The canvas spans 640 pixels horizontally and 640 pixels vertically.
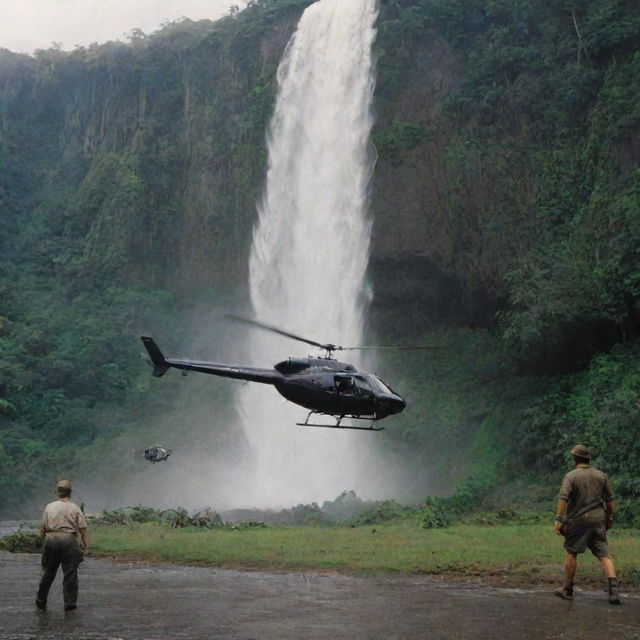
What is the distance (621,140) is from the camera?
28.2 metres

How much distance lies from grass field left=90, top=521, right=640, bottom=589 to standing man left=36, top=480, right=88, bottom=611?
14.6ft

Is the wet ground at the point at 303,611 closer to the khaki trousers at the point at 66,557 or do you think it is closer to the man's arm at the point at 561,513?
the khaki trousers at the point at 66,557

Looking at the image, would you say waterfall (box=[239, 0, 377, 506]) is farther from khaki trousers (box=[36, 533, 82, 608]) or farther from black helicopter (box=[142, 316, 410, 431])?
khaki trousers (box=[36, 533, 82, 608])

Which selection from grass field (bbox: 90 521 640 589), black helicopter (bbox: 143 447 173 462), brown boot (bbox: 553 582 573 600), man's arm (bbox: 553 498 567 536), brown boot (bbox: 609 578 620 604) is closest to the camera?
brown boot (bbox: 609 578 620 604)

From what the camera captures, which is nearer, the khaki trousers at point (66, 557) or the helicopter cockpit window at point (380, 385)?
the khaki trousers at point (66, 557)

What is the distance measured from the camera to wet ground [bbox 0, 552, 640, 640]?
859 cm

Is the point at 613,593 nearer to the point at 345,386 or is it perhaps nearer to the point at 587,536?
the point at 587,536

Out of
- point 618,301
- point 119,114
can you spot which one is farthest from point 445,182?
point 119,114

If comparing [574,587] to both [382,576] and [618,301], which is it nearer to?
[382,576]

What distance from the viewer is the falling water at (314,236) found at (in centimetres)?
3125

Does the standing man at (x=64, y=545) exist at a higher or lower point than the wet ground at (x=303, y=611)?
higher

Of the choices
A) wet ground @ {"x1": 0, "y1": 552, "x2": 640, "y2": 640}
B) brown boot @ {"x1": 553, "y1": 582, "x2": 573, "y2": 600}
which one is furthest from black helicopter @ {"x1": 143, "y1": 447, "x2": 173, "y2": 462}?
brown boot @ {"x1": 553, "y1": 582, "x2": 573, "y2": 600}

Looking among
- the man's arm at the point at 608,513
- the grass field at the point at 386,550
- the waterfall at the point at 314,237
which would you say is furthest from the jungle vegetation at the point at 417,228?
the man's arm at the point at 608,513

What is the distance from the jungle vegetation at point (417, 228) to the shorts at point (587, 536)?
10829 mm
